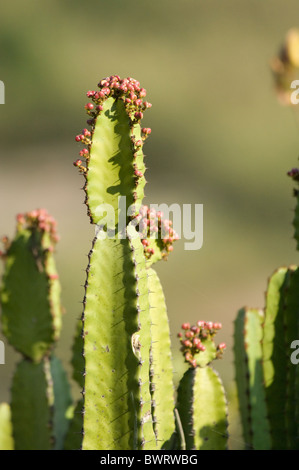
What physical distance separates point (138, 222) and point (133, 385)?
0.55m

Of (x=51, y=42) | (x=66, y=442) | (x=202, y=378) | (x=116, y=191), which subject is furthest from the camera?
(x=51, y=42)

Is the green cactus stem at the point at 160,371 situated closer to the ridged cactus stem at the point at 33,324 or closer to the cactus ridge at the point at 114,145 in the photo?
the cactus ridge at the point at 114,145

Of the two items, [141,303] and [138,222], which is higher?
[138,222]

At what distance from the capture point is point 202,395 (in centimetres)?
261

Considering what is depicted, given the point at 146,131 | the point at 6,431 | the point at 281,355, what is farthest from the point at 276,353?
the point at 6,431

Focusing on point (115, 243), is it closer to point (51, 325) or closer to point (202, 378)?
point (202, 378)

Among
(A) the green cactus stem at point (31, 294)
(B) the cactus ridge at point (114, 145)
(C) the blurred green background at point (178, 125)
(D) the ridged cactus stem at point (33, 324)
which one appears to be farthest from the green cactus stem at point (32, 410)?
(C) the blurred green background at point (178, 125)

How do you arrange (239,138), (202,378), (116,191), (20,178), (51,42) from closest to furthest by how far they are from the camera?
1. (116,191)
2. (202,378)
3. (20,178)
4. (239,138)
5. (51,42)

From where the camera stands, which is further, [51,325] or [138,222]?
[51,325]

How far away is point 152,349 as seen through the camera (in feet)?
8.26

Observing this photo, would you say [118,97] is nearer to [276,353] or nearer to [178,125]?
[276,353]

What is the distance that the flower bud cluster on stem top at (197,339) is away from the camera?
2.62 meters

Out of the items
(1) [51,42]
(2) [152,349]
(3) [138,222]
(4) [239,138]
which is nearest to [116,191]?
(3) [138,222]

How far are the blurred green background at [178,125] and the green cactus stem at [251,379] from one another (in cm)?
659
